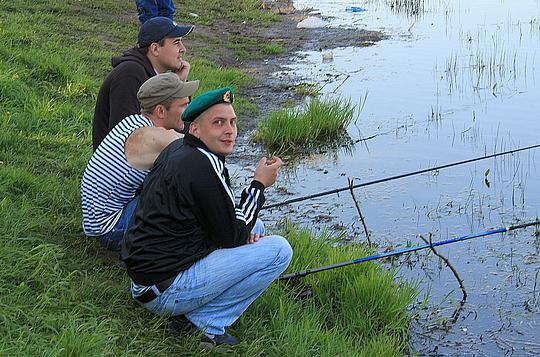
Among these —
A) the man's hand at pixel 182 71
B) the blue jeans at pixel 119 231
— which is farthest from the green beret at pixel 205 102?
the man's hand at pixel 182 71

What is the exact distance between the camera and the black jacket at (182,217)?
347 centimetres

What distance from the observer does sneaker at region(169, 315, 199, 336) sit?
145 inches

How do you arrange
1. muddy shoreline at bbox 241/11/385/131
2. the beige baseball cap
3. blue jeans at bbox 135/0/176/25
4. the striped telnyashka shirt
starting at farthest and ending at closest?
muddy shoreline at bbox 241/11/385/131
blue jeans at bbox 135/0/176/25
the striped telnyashka shirt
the beige baseball cap

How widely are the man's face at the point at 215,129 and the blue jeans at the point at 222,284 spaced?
453mm

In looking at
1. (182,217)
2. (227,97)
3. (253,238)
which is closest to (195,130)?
(227,97)

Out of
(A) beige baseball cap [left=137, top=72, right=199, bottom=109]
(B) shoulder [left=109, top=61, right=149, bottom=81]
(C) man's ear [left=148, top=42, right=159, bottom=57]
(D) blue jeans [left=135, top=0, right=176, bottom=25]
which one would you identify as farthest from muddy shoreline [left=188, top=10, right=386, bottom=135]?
(A) beige baseball cap [left=137, top=72, right=199, bottom=109]

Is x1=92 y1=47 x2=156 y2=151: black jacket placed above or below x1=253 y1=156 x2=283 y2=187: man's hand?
above

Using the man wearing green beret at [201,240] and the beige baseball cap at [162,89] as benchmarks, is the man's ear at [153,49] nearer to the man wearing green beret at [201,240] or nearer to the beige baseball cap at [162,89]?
the beige baseball cap at [162,89]

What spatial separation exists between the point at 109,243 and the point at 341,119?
15.7 ft

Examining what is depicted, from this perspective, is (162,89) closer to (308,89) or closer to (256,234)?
(256,234)

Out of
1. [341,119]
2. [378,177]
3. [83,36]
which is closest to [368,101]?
[341,119]

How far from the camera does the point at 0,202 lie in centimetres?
457

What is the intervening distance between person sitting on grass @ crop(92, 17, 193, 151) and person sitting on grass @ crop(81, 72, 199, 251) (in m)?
0.50

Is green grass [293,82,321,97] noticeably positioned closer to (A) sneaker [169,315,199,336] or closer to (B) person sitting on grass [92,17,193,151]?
(B) person sitting on grass [92,17,193,151]
